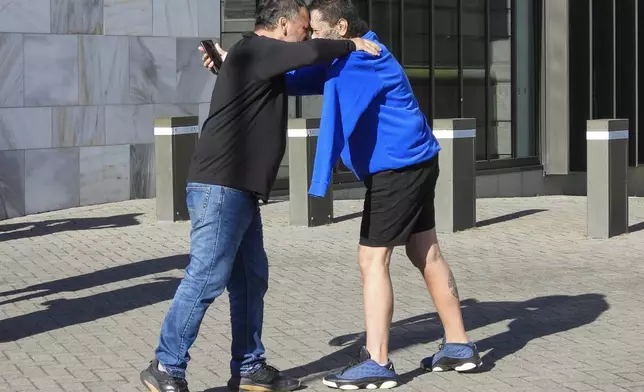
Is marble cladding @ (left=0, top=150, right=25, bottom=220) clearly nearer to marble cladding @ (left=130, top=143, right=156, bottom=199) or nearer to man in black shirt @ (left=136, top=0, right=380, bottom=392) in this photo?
marble cladding @ (left=130, top=143, right=156, bottom=199)

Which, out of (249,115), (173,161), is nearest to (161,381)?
(249,115)

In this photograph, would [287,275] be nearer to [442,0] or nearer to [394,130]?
[394,130]

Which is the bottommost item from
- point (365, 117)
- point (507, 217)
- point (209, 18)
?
point (507, 217)

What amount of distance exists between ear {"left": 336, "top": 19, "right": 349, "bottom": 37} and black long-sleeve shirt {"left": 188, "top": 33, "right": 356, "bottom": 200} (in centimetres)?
22

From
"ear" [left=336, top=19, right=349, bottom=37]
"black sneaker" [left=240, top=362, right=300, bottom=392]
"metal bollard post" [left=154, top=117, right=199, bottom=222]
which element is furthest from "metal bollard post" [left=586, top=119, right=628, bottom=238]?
"black sneaker" [left=240, top=362, right=300, bottom=392]

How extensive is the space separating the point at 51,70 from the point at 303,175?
3.41 m

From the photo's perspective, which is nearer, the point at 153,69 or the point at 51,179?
the point at 51,179

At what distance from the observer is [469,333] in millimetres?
7641

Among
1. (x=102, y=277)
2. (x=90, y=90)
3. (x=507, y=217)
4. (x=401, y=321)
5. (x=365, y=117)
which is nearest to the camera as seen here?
(x=365, y=117)

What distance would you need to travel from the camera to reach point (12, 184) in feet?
47.2

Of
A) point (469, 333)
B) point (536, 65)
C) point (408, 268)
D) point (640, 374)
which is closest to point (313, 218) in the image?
point (408, 268)

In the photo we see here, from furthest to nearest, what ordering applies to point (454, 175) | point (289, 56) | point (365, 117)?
point (454, 175) → point (365, 117) → point (289, 56)

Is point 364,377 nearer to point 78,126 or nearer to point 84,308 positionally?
point 84,308

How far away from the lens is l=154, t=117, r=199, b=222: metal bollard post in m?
13.3
